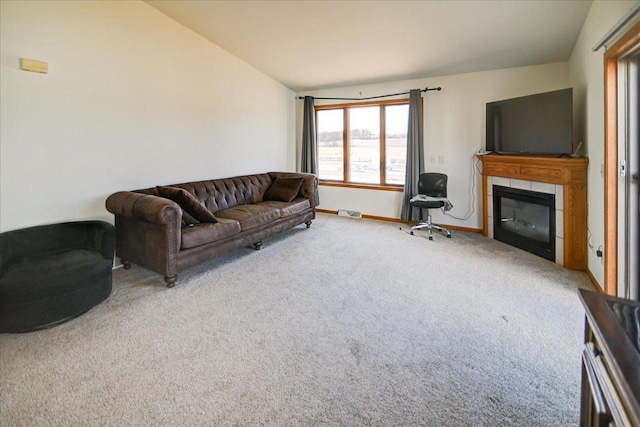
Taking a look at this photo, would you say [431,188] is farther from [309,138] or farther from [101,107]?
[101,107]

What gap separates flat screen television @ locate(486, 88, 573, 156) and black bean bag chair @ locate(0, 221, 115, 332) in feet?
15.5

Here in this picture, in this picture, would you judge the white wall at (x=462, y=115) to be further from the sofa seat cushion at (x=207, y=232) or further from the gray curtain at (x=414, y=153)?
the sofa seat cushion at (x=207, y=232)

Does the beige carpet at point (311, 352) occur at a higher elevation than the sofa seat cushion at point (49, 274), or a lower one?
lower

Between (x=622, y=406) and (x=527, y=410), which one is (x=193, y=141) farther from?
(x=622, y=406)

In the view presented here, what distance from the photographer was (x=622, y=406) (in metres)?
0.68

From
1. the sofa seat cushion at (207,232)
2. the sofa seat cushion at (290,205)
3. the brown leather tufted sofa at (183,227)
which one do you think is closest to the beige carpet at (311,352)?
the brown leather tufted sofa at (183,227)

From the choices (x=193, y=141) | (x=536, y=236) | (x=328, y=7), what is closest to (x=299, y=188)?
(x=193, y=141)

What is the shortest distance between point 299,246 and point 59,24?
336cm

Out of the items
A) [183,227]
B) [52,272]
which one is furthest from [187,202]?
[52,272]

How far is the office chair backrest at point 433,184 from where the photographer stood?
17.3 ft

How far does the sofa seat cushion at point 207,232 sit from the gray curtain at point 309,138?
3076 millimetres

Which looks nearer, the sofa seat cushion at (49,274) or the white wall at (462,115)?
the sofa seat cushion at (49,274)

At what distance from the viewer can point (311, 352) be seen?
2.17 metres

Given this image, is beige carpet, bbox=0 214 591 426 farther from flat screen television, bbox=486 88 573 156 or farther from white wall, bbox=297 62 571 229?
white wall, bbox=297 62 571 229
